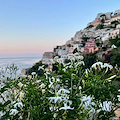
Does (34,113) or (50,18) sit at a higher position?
(50,18)

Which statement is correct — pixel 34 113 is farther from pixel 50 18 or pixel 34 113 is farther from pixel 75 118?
pixel 50 18

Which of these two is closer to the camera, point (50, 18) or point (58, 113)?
point (58, 113)

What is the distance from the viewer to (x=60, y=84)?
3.05 feet

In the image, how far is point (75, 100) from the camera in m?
0.75

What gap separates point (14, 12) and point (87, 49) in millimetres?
14851

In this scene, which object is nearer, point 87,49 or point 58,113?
point 58,113

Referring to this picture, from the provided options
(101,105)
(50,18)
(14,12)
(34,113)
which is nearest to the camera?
(34,113)

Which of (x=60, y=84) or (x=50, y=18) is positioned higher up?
(x=50, y=18)

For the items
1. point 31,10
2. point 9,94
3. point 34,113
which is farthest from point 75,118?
point 31,10

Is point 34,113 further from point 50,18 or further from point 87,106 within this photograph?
point 50,18

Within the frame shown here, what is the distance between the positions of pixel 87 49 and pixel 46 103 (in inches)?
719

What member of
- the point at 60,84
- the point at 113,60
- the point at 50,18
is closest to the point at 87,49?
the point at 113,60

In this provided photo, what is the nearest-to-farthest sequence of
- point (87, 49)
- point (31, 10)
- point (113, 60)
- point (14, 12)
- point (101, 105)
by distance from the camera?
point (101, 105)
point (14, 12)
point (31, 10)
point (113, 60)
point (87, 49)

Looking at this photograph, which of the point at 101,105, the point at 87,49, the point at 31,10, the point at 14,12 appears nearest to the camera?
the point at 101,105
